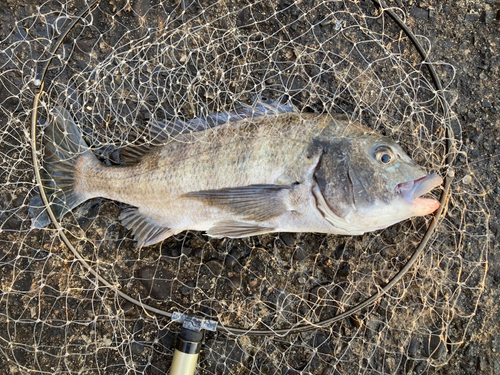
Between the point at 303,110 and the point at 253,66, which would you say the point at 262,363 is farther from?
the point at 253,66

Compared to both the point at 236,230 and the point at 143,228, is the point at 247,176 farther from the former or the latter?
the point at 143,228

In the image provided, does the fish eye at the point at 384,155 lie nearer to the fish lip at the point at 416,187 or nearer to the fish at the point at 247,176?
the fish at the point at 247,176

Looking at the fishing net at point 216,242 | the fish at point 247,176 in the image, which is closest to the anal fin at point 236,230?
the fish at point 247,176

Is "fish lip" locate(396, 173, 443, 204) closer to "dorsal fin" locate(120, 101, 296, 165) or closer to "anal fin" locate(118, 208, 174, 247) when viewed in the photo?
"dorsal fin" locate(120, 101, 296, 165)

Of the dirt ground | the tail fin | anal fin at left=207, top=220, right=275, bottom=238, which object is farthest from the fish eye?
the tail fin

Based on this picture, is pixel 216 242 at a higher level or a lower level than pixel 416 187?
lower

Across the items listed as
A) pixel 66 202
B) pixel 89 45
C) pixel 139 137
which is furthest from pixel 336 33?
pixel 66 202

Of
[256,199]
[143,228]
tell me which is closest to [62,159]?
[143,228]

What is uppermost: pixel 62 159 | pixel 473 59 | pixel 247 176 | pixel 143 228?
pixel 473 59
